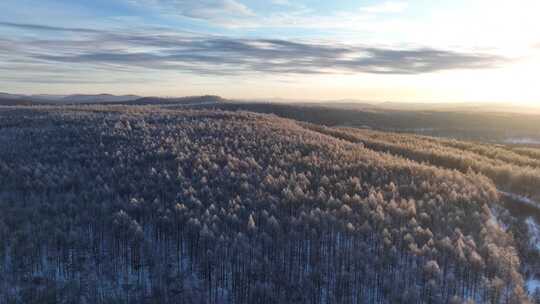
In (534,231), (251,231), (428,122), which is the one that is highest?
(428,122)

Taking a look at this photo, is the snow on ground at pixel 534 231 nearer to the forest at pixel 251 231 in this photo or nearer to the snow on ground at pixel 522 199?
the forest at pixel 251 231

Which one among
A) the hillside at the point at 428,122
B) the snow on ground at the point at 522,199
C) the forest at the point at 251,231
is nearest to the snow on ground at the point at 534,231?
the forest at the point at 251,231

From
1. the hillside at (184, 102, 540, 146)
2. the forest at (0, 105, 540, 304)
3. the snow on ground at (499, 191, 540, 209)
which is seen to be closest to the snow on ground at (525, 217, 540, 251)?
the forest at (0, 105, 540, 304)

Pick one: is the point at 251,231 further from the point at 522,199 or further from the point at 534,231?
the point at 522,199

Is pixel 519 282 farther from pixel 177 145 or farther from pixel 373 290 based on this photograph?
pixel 177 145

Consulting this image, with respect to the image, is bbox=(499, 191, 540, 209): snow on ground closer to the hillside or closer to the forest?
the forest

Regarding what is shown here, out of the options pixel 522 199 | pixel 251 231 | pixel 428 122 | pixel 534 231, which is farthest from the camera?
pixel 428 122

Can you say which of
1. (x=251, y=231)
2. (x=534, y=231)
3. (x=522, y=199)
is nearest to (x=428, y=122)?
(x=522, y=199)

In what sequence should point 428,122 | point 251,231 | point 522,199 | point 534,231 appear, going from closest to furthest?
point 251,231, point 534,231, point 522,199, point 428,122
